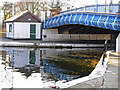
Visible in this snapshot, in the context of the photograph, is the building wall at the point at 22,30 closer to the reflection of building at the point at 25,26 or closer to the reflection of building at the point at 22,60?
the reflection of building at the point at 25,26

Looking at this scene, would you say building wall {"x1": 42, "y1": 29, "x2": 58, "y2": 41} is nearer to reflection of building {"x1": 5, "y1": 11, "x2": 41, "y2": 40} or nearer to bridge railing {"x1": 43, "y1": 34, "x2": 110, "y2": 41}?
bridge railing {"x1": 43, "y1": 34, "x2": 110, "y2": 41}

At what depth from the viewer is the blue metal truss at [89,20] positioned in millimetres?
29500

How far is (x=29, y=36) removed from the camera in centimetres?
4372

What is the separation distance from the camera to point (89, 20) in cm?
3269

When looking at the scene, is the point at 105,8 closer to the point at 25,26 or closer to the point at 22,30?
the point at 25,26

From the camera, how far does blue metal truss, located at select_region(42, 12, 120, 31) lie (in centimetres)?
2950

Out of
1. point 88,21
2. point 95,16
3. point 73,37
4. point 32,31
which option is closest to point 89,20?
point 88,21

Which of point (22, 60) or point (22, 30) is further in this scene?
point (22, 30)

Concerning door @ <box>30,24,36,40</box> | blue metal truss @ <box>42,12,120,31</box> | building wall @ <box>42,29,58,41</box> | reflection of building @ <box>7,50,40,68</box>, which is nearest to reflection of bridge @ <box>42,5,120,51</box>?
blue metal truss @ <box>42,12,120,31</box>

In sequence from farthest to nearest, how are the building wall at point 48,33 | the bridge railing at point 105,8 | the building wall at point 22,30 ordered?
the building wall at point 22,30 → the building wall at point 48,33 → the bridge railing at point 105,8

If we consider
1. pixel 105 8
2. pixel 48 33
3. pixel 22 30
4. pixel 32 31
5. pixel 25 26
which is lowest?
pixel 48 33

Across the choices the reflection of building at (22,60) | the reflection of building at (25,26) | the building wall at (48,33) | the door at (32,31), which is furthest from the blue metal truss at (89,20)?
the reflection of building at (22,60)

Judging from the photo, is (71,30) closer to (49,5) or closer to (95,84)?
(49,5)

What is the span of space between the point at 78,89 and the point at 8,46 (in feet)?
84.3
